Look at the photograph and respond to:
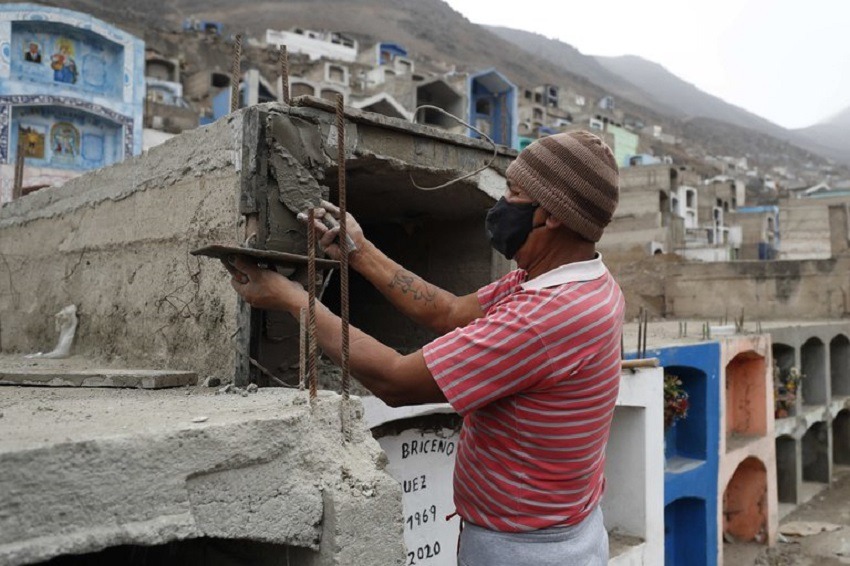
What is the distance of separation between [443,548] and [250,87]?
19306 mm

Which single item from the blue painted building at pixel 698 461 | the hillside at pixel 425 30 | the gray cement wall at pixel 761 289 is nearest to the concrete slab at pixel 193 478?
the blue painted building at pixel 698 461

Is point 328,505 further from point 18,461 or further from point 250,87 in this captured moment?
point 250,87

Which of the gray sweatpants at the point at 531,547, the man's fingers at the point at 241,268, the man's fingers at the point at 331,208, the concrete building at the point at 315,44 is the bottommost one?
the gray sweatpants at the point at 531,547

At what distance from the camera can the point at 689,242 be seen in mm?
35469

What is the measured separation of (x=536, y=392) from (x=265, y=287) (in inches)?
45.1

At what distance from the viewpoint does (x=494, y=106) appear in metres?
24.2

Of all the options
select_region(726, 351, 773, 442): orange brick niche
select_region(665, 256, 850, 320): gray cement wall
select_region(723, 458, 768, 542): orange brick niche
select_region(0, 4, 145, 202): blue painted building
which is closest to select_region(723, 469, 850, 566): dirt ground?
select_region(723, 458, 768, 542): orange brick niche

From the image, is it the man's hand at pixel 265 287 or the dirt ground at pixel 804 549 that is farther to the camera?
the dirt ground at pixel 804 549

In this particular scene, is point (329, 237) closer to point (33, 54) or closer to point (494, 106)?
point (33, 54)

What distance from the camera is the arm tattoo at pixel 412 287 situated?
2.86 m

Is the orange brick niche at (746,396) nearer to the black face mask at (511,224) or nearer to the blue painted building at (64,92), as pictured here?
the black face mask at (511,224)

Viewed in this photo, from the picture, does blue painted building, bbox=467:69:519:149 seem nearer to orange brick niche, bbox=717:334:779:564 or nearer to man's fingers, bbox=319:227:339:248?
orange brick niche, bbox=717:334:779:564

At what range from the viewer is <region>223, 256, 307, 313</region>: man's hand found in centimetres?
258

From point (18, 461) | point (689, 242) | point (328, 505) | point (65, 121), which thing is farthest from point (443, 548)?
point (689, 242)
